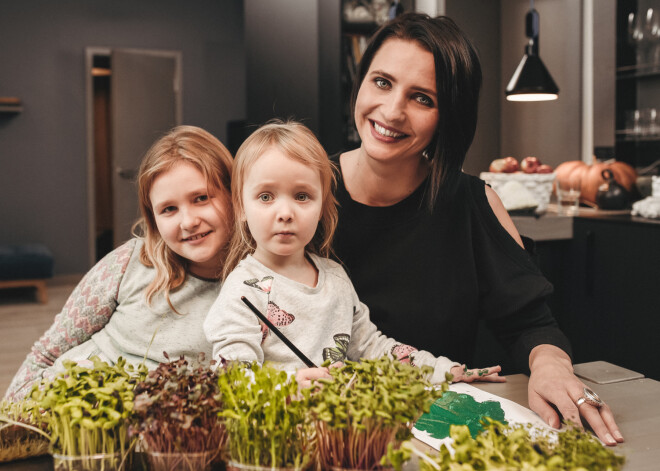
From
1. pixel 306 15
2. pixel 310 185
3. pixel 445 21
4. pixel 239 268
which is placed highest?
pixel 306 15

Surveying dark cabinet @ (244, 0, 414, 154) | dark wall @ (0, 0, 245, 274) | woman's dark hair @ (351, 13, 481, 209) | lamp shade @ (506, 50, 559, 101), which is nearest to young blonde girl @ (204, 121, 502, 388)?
woman's dark hair @ (351, 13, 481, 209)

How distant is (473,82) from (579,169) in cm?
272

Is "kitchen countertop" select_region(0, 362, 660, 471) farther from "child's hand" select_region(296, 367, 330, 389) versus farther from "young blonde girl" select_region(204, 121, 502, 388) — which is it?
"child's hand" select_region(296, 367, 330, 389)

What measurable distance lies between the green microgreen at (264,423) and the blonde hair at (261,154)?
0.53 m

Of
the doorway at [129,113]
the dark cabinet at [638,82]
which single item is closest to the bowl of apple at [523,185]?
the dark cabinet at [638,82]

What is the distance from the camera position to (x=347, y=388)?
704 millimetres

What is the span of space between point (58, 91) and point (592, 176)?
17.9ft

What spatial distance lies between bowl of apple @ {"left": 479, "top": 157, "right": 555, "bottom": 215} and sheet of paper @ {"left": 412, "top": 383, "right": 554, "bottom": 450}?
2199 mm

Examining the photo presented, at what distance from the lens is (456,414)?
103cm

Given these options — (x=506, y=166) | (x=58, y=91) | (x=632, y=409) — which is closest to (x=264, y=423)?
(x=632, y=409)

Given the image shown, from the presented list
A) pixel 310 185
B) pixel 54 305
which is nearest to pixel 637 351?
pixel 310 185

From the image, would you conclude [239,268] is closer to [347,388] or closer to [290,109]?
[347,388]

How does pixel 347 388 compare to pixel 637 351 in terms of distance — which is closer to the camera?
pixel 347 388

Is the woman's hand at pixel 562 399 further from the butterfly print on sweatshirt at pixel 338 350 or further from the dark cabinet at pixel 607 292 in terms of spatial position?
the dark cabinet at pixel 607 292
